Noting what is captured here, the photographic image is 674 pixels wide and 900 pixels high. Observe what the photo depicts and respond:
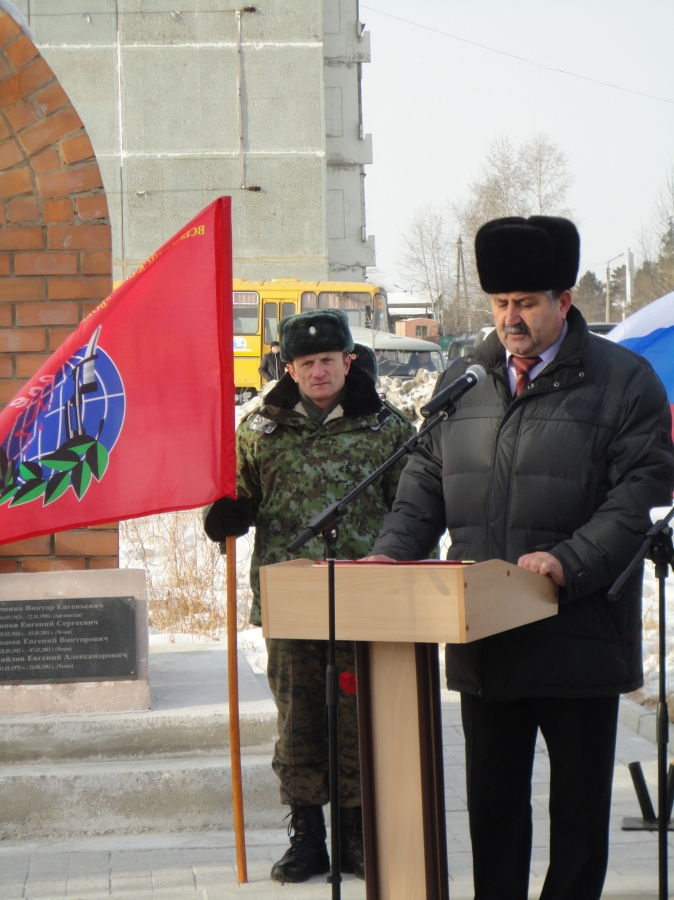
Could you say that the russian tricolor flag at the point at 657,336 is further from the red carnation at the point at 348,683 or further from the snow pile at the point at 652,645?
the red carnation at the point at 348,683

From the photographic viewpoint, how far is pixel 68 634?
470 centimetres

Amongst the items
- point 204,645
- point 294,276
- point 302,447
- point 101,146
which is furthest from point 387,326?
point 302,447

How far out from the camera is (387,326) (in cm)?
2959

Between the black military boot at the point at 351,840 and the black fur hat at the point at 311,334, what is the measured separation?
1.68 meters

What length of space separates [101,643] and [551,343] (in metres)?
2.54

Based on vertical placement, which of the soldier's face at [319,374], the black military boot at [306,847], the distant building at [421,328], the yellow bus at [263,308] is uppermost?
the distant building at [421,328]

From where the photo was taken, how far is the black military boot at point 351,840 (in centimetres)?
404

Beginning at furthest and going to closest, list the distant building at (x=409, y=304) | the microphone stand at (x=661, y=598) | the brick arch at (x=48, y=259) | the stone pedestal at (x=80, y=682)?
1. the distant building at (x=409, y=304)
2. the brick arch at (x=48, y=259)
3. the stone pedestal at (x=80, y=682)
4. the microphone stand at (x=661, y=598)

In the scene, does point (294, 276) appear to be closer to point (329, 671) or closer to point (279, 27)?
point (279, 27)

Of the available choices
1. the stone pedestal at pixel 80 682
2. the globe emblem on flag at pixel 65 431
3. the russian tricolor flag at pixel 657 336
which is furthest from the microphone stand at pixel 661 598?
the russian tricolor flag at pixel 657 336

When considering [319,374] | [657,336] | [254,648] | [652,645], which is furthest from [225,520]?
[652,645]

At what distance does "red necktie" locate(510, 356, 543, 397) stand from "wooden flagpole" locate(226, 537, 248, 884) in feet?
4.00

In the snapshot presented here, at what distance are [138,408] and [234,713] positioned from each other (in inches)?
43.9

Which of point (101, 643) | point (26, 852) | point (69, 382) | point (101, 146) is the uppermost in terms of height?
point (101, 146)
